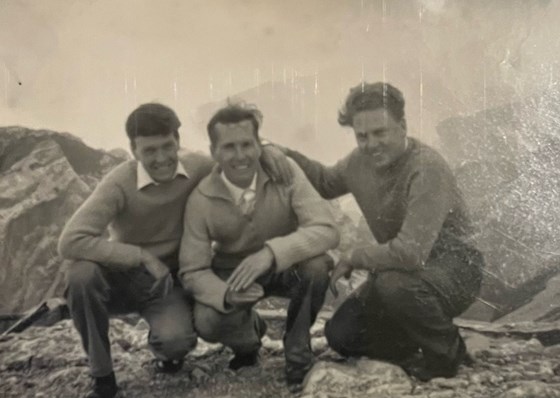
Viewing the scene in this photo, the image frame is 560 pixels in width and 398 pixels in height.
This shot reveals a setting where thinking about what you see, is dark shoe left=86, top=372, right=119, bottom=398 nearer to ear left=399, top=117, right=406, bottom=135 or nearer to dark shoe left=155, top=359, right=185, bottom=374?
dark shoe left=155, top=359, right=185, bottom=374

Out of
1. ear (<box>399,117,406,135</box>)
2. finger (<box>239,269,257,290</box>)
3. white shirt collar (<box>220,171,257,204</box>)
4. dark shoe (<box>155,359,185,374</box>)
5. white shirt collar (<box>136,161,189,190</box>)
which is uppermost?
ear (<box>399,117,406,135</box>)

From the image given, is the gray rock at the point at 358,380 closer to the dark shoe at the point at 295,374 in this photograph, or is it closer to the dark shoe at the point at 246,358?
the dark shoe at the point at 295,374

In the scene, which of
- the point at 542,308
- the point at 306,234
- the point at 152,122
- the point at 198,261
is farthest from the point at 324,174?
the point at 542,308

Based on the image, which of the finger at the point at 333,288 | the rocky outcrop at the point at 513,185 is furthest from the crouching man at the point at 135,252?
the rocky outcrop at the point at 513,185

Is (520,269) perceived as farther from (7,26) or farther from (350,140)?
(7,26)

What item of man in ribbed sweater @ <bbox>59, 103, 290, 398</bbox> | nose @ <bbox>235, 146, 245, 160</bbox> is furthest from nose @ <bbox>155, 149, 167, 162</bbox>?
nose @ <bbox>235, 146, 245, 160</bbox>

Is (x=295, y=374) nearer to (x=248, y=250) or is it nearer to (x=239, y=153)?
(x=248, y=250)
